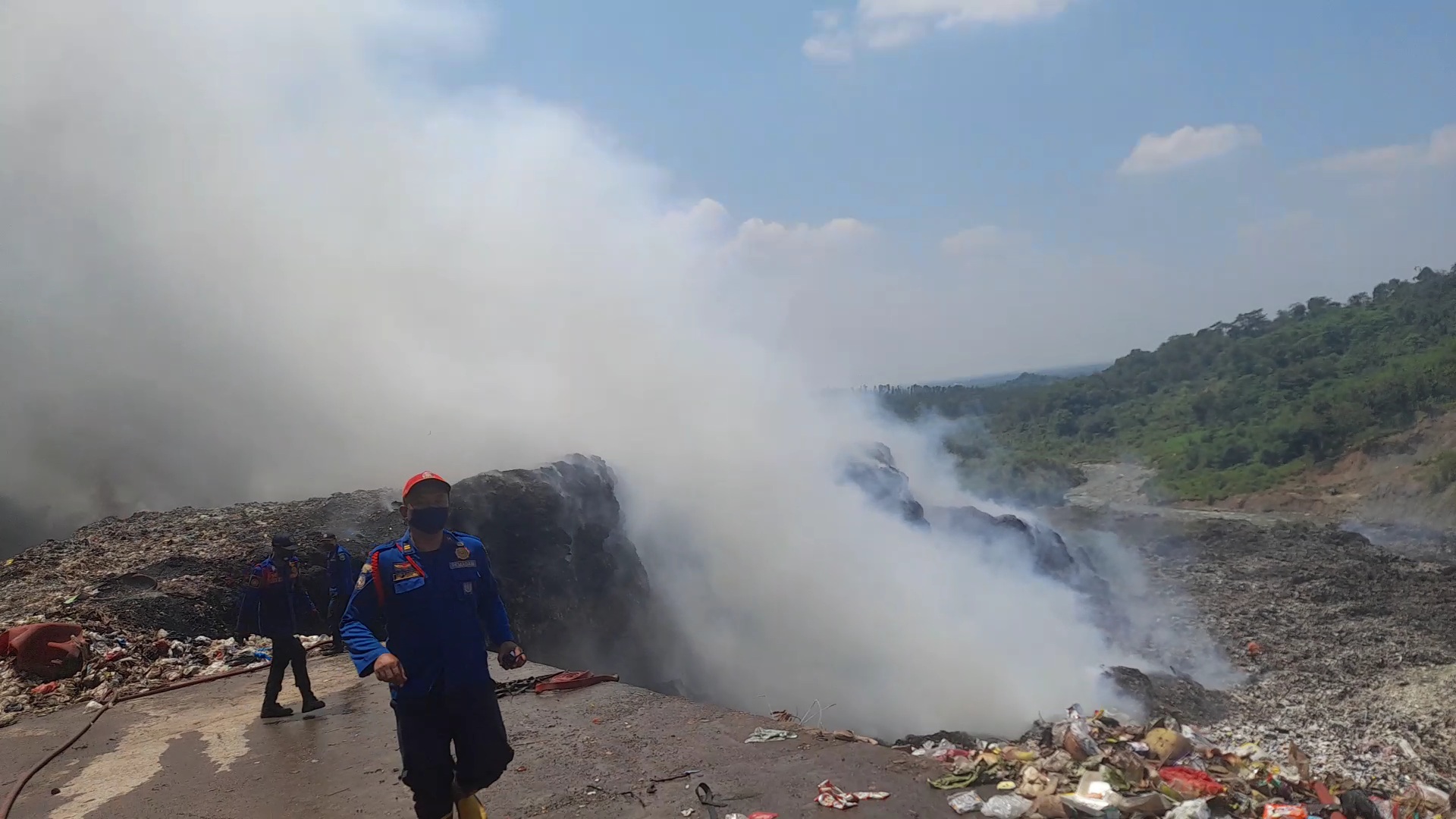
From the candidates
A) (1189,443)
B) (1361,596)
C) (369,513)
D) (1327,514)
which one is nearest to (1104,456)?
(1189,443)

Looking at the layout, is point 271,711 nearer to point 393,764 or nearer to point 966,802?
point 393,764

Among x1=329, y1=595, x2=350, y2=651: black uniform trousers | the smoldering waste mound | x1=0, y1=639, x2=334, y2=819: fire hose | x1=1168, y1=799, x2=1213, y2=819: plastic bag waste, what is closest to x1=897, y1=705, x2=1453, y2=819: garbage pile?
x1=1168, y1=799, x2=1213, y2=819: plastic bag waste

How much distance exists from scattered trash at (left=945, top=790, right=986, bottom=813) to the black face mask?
9.89 feet

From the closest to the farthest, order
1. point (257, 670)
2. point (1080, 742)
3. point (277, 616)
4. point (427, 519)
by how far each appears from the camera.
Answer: point (427, 519) < point (1080, 742) < point (277, 616) < point (257, 670)

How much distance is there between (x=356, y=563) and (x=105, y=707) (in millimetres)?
4650

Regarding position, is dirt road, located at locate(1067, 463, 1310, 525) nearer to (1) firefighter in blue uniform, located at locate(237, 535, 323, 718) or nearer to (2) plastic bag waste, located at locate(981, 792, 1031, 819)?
(2) plastic bag waste, located at locate(981, 792, 1031, 819)

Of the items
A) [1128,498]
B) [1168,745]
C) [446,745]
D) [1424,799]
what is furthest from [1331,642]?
[1128,498]

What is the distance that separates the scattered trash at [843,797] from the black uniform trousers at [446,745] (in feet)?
6.46

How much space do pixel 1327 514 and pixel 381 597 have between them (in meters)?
50.2

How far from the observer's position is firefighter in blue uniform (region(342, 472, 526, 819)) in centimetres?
349

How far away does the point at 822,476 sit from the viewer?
1060 inches

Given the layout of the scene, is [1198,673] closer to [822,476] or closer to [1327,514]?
[822,476]

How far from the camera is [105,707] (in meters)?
8.00

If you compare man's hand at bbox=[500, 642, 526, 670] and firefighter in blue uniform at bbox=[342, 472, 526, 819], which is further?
man's hand at bbox=[500, 642, 526, 670]
